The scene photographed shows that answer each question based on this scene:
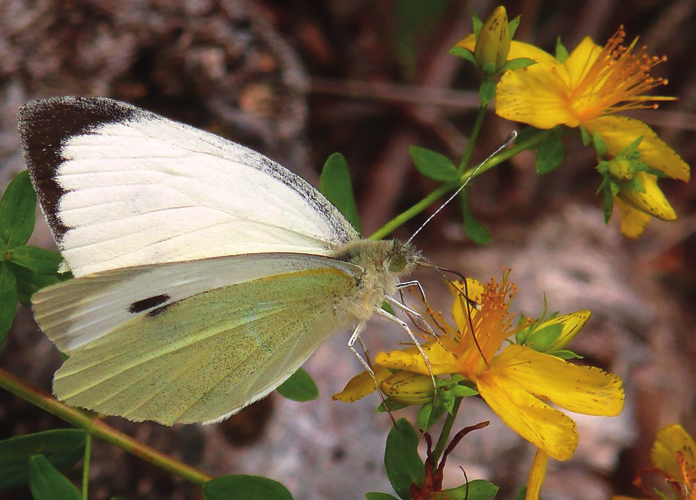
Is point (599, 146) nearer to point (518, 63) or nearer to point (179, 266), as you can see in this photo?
point (518, 63)

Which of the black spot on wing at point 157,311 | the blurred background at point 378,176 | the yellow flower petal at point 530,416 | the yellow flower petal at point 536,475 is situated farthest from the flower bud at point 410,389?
the blurred background at point 378,176

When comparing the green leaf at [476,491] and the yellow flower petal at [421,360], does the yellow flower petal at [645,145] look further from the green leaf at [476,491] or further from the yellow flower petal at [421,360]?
the green leaf at [476,491]

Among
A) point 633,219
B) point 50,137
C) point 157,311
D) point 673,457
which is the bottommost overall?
point 673,457

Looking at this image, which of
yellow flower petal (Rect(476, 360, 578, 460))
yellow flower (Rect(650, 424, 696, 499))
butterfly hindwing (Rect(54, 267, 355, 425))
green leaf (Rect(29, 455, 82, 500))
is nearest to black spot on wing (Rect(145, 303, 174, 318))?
butterfly hindwing (Rect(54, 267, 355, 425))

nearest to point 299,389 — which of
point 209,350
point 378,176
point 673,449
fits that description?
point 209,350

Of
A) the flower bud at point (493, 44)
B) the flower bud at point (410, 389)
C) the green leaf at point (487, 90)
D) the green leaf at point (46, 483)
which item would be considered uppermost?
the flower bud at point (493, 44)

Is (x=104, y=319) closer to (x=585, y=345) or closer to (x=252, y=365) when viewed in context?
(x=252, y=365)

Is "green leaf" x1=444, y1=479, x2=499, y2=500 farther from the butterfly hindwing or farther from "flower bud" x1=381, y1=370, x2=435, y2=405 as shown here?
the butterfly hindwing
